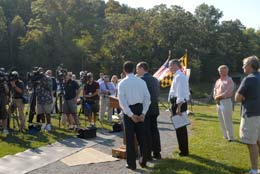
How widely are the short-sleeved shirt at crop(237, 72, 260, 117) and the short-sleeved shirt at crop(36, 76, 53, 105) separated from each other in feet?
21.9

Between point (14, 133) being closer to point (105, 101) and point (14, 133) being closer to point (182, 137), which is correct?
point (105, 101)

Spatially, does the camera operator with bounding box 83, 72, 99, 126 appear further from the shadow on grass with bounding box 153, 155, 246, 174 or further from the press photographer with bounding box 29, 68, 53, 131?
the shadow on grass with bounding box 153, 155, 246, 174

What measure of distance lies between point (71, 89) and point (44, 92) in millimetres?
777

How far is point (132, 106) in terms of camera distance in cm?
766

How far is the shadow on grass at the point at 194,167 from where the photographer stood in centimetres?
746

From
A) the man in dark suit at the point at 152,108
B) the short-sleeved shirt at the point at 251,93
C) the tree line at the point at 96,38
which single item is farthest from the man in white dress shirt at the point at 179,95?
the tree line at the point at 96,38

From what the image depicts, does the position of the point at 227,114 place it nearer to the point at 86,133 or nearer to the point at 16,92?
the point at 86,133

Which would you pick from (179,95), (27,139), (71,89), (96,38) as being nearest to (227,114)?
(179,95)

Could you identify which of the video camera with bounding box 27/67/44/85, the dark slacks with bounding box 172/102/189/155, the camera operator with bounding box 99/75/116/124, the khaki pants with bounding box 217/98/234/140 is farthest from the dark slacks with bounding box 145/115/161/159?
the camera operator with bounding box 99/75/116/124

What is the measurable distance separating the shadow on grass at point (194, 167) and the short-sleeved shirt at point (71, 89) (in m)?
4.79

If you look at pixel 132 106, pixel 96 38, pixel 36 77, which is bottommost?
pixel 132 106

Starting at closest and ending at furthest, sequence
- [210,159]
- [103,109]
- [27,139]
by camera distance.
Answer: [210,159] < [27,139] < [103,109]

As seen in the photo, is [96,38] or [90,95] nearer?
[90,95]

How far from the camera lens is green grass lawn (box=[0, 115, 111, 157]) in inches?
387
